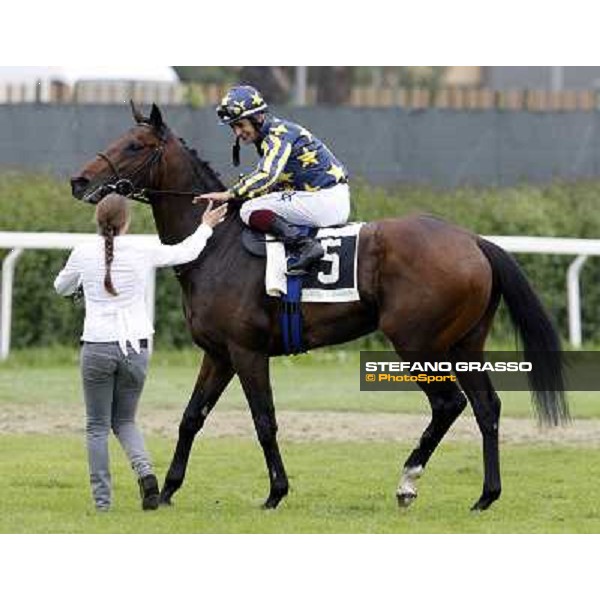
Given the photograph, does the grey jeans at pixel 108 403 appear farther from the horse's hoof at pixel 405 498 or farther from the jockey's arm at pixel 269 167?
the horse's hoof at pixel 405 498

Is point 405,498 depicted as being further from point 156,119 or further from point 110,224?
point 156,119

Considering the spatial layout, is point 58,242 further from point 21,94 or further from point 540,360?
point 540,360

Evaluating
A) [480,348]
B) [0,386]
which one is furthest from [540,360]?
[0,386]

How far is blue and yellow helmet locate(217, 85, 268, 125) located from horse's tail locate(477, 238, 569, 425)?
4.68 ft

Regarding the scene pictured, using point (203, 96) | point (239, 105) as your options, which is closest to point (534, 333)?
point (239, 105)

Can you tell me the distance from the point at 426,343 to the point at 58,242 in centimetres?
649

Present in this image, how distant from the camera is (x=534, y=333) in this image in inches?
351

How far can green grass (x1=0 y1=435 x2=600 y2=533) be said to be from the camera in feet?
25.7

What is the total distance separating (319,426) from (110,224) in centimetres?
417

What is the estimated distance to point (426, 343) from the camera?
8.57 meters

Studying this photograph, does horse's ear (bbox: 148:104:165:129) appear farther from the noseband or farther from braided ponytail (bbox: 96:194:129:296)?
braided ponytail (bbox: 96:194:129:296)

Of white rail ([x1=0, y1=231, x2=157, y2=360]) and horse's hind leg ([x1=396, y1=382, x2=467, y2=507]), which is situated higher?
horse's hind leg ([x1=396, y1=382, x2=467, y2=507])

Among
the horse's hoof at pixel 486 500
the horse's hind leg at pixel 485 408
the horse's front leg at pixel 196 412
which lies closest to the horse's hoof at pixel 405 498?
the horse's hoof at pixel 486 500

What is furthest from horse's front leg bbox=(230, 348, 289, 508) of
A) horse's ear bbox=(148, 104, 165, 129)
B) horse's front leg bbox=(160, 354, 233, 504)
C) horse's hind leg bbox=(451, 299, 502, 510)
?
horse's ear bbox=(148, 104, 165, 129)
